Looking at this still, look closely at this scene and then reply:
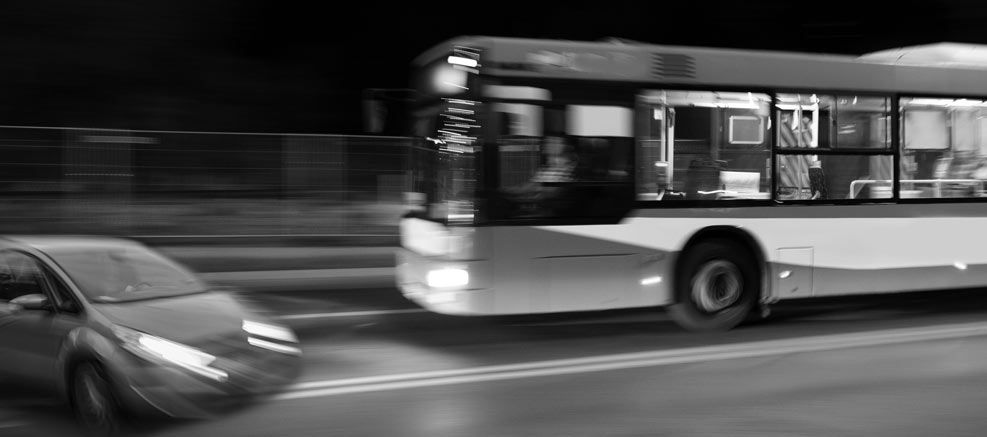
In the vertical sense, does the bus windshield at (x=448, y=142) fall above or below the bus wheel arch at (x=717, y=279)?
above

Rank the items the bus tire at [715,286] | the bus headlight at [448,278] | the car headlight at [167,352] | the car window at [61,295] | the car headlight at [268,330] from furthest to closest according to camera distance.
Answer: the bus tire at [715,286]
the bus headlight at [448,278]
the car headlight at [268,330]
the car window at [61,295]
the car headlight at [167,352]

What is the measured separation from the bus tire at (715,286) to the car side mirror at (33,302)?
213 inches

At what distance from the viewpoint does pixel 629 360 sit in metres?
7.98

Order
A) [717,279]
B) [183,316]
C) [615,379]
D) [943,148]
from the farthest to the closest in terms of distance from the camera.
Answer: [943,148]
[717,279]
[615,379]
[183,316]

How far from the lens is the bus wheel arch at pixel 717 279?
914 cm

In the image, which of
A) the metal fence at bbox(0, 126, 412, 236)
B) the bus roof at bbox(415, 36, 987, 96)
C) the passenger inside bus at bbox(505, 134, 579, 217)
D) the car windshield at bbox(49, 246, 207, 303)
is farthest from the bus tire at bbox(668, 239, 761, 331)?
the metal fence at bbox(0, 126, 412, 236)

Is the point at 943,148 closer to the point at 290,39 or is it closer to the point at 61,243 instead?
the point at 61,243

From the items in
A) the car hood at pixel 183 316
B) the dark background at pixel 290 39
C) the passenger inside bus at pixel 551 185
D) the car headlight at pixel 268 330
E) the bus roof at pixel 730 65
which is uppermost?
the dark background at pixel 290 39

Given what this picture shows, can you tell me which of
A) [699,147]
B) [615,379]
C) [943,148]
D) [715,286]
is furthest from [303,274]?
[943,148]

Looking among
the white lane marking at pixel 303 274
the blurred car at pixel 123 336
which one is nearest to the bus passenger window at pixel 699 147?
the blurred car at pixel 123 336

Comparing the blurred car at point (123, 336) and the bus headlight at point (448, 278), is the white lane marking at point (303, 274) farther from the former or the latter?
the blurred car at point (123, 336)

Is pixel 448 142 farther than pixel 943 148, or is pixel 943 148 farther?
pixel 943 148

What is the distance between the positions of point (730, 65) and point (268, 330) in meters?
5.12

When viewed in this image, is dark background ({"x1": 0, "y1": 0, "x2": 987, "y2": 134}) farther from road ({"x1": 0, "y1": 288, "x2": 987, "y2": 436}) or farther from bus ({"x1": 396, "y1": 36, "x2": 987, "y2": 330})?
bus ({"x1": 396, "y1": 36, "x2": 987, "y2": 330})
